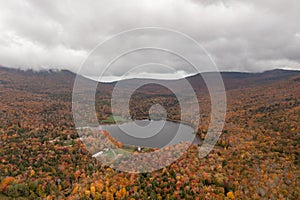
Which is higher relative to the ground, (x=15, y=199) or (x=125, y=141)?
(x=125, y=141)

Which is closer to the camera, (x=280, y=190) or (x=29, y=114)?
(x=280, y=190)

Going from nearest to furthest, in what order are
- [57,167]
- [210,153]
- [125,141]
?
[57,167], [125,141], [210,153]

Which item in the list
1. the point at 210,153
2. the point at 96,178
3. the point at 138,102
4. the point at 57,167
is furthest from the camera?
the point at 138,102

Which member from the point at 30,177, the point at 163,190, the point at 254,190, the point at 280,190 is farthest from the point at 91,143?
the point at 280,190

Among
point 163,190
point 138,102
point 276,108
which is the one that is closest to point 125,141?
point 163,190

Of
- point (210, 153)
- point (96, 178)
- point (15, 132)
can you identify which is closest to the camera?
point (96, 178)

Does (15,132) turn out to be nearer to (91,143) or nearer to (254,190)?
(91,143)

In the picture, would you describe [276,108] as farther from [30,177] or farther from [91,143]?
[30,177]

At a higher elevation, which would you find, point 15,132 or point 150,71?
point 150,71

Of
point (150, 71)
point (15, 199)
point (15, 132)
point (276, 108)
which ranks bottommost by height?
point (15, 199)
